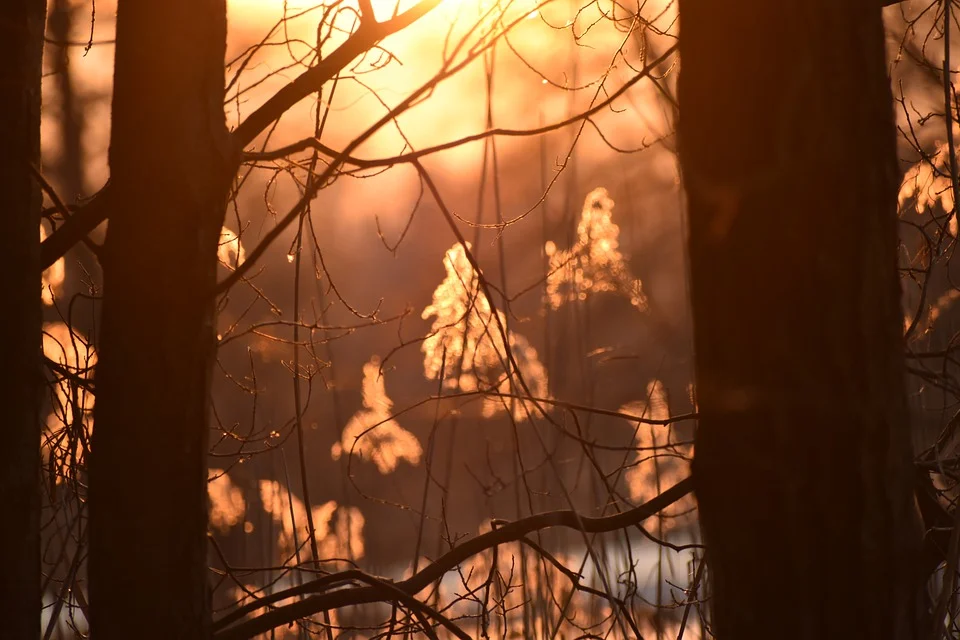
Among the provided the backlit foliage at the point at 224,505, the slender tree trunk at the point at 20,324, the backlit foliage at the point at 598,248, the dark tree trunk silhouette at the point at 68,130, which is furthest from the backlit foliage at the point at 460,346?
the dark tree trunk silhouette at the point at 68,130

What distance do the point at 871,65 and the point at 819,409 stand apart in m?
0.28

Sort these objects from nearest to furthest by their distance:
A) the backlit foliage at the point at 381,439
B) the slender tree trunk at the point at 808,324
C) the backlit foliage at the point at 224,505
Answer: the slender tree trunk at the point at 808,324 < the backlit foliage at the point at 381,439 < the backlit foliage at the point at 224,505

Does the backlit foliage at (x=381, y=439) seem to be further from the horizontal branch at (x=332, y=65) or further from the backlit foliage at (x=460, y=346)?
the horizontal branch at (x=332, y=65)

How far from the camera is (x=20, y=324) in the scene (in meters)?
1.14

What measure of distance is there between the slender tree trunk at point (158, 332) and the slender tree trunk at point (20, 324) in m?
0.21

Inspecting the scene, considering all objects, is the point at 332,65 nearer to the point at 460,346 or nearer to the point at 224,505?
the point at 460,346

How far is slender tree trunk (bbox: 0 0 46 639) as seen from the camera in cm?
110

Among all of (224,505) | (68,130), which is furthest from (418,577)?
(68,130)

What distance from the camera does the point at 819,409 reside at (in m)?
0.77

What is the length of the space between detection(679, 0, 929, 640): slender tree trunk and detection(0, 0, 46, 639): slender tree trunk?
0.80m

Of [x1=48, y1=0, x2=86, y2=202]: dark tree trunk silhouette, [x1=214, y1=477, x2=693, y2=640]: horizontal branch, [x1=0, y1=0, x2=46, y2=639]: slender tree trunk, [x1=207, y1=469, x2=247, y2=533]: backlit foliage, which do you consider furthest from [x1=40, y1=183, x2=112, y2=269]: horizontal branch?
[x1=48, y1=0, x2=86, y2=202]: dark tree trunk silhouette

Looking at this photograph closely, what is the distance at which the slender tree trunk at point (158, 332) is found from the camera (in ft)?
3.06

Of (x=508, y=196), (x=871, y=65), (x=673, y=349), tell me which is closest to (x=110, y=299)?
(x=871, y=65)

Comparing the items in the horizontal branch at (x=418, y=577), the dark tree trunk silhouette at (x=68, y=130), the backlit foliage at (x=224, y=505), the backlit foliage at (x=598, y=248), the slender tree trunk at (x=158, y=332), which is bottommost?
the horizontal branch at (x=418, y=577)
